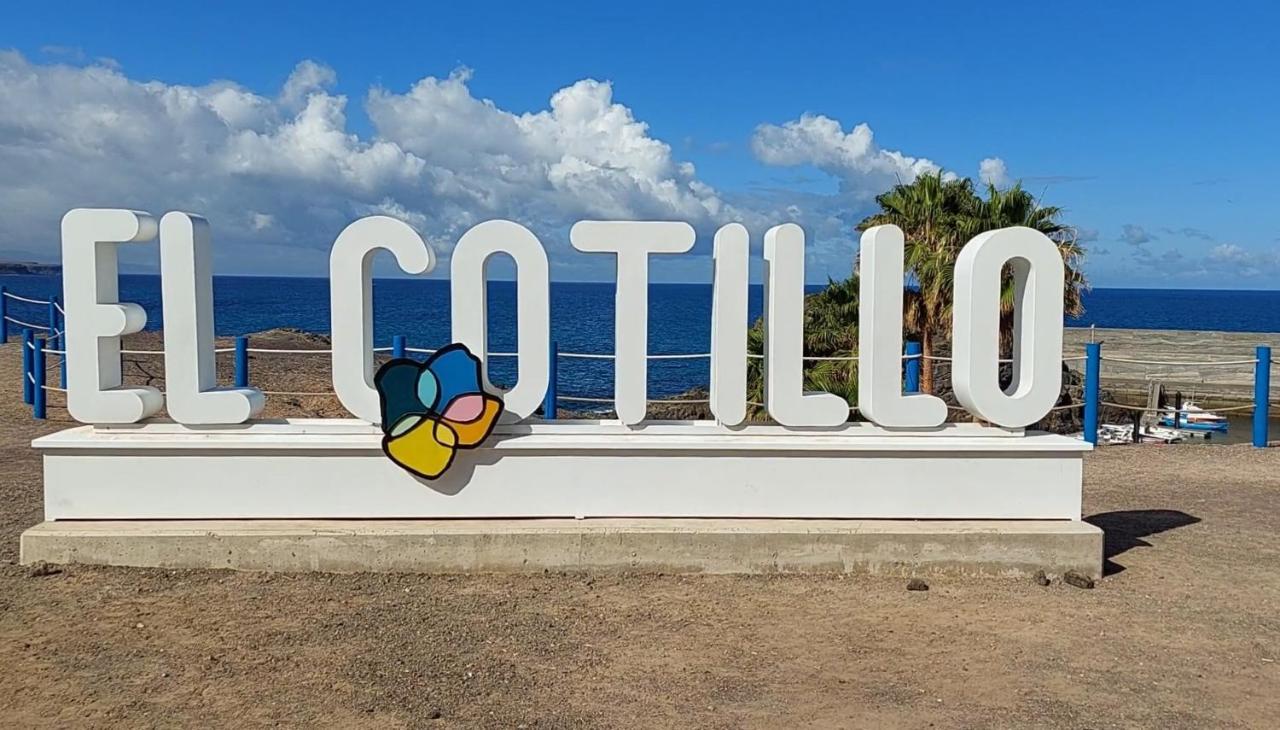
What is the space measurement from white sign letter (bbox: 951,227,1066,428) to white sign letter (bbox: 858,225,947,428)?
327 millimetres

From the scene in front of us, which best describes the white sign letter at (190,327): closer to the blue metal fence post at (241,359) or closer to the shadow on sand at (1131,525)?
the shadow on sand at (1131,525)

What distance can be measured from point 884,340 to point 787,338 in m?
0.67

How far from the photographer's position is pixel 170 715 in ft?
15.0

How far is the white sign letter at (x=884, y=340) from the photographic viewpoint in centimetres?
693

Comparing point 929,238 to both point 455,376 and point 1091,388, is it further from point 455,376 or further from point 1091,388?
point 455,376

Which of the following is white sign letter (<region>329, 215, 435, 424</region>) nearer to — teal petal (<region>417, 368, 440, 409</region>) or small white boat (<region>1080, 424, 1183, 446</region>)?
teal petal (<region>417, 368, 440, 409</region>)

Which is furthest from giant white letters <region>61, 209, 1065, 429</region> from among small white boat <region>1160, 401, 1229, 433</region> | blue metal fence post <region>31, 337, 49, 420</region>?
small white boat <region>1160, 401, 1229, 433</region>

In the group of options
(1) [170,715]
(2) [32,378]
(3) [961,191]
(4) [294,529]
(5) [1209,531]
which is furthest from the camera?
(3) [961,191]

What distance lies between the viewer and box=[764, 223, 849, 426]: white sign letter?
687 cm

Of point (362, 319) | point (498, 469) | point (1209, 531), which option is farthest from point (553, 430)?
point (1209, 531)

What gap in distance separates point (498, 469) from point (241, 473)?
5.60 ft

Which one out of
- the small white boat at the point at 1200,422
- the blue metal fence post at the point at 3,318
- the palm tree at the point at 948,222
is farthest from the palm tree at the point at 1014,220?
the blue metal fence post at the point at 3,318

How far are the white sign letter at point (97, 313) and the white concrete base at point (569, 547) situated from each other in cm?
81

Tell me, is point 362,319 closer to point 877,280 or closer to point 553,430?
point 553,430
